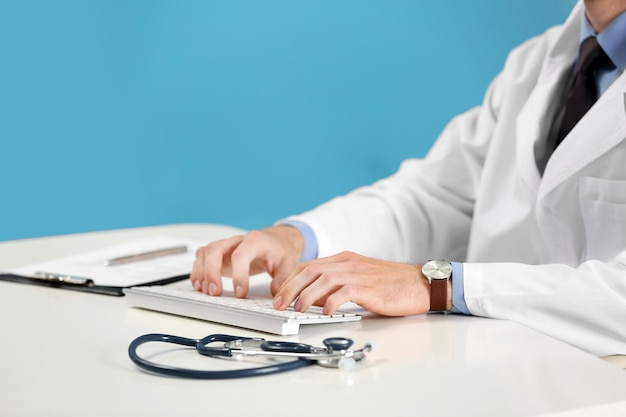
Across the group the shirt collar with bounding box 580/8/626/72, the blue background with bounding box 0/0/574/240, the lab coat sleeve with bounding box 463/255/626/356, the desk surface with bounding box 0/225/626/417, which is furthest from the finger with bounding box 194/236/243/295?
the blue background with bounding box 0/0/574/240

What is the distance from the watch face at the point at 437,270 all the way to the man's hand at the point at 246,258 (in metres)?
0.27

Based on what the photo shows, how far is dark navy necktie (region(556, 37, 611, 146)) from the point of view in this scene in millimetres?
1645

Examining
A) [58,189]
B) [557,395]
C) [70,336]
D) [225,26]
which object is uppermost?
[225,26]

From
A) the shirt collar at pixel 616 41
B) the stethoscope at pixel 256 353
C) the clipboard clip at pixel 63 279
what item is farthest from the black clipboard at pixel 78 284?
the shirt collar at pixel 616 41

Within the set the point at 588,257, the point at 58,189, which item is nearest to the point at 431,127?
the point at 58,189

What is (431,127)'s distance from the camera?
473 cm

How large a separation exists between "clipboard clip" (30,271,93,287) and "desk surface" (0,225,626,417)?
16 centimetres

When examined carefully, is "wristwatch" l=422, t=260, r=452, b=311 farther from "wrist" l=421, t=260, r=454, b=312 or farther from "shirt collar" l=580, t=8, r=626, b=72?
"shirt collar" l=580, t=8, r=626, b=72

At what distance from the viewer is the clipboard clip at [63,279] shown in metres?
1.45

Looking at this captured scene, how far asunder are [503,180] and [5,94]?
251cm

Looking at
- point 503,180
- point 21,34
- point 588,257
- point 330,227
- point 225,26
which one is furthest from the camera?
point 225,26

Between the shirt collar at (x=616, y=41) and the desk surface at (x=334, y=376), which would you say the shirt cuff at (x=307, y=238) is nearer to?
the desk surface at (x=334, y=376)

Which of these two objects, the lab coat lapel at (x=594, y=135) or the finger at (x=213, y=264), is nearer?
the finger at (x=213, y=264)

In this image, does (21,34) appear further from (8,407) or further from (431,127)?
(8,407)
